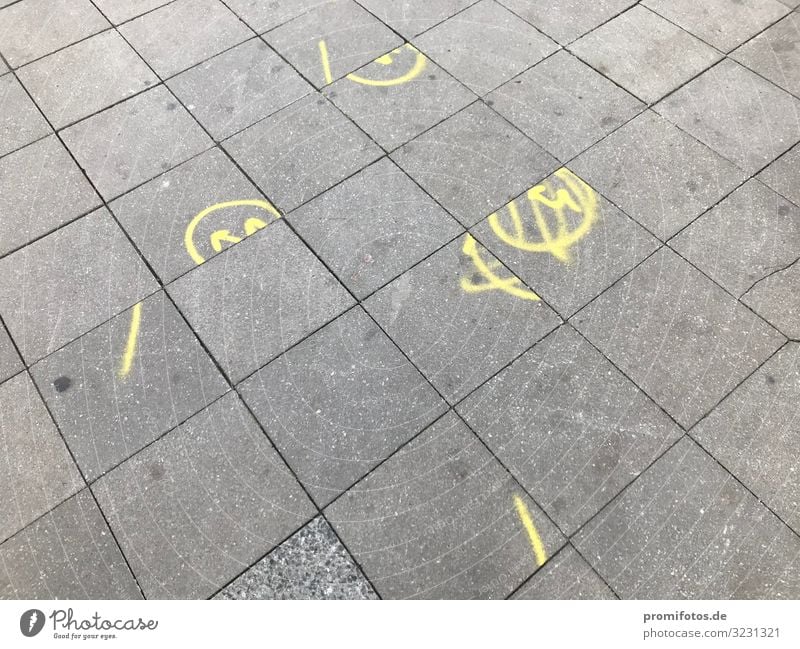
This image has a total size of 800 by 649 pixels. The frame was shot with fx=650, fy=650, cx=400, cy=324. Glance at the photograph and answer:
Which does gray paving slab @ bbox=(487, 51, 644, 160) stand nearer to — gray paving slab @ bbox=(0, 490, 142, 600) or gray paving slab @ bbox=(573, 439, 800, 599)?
gray paving slab @ bbox=(573, 439, 800, 599)

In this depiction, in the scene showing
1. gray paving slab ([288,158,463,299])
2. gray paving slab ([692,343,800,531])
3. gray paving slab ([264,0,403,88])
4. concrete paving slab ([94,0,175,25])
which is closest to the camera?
gray paving slab ([692,343,800,531])

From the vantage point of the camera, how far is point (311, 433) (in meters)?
3.88

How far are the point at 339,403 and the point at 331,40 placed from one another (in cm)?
354

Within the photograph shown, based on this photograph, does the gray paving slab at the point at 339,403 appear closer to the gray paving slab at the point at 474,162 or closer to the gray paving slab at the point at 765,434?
the gray paving slab at the point at 474,162

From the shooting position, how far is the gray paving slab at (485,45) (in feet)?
18.1

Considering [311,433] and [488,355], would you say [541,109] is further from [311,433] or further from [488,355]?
[311,433]

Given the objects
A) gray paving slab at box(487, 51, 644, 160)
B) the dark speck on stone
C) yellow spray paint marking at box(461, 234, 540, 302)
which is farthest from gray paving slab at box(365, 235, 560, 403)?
the dark speck on stone

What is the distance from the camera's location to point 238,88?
18.0 feet

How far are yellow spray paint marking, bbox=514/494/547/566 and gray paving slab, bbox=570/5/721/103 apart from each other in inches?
139

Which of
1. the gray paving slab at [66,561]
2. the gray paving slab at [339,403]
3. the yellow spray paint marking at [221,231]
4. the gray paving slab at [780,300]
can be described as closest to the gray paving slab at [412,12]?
the yellow spray paint marking at [221,231]

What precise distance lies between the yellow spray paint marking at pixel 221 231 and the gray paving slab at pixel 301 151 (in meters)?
0.10

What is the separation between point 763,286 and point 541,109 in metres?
2.16

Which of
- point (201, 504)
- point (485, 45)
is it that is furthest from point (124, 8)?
point (201, 504)

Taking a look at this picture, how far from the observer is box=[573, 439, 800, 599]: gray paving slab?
3396mm
